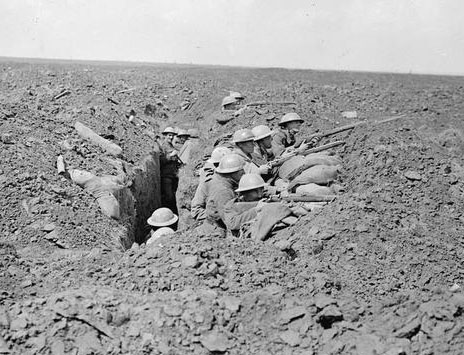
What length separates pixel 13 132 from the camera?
8125mm

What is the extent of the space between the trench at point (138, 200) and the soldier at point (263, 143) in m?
2.22

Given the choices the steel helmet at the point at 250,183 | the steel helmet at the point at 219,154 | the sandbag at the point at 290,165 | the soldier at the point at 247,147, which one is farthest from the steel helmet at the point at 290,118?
the steel helmet at the point at 250,183

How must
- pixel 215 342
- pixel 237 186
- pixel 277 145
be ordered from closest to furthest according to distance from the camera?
pixel 215 342 < pixel 237 186 < pixel 277 145

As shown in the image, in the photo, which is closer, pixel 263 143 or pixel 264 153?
pixel 264 153

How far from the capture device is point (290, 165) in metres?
8.27

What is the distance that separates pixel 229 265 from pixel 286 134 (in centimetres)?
629

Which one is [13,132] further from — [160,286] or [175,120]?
[175,120]

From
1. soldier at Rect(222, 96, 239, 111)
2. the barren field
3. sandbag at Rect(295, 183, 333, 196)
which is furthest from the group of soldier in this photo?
soldier at Rect(222, 96, 239, 111)

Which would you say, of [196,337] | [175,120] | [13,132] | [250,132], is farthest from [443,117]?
[196,337]

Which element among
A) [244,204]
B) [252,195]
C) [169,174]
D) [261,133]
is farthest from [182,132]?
[244,204]

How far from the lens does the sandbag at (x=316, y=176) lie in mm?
7312

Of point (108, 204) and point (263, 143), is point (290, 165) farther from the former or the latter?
point (108, 204)

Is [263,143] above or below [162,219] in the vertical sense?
above

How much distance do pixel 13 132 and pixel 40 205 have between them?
A: 203cm
